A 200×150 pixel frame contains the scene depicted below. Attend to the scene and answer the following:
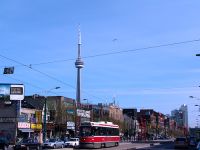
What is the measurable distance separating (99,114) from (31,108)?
46.2 meters

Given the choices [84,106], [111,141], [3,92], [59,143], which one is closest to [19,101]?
[3,92]

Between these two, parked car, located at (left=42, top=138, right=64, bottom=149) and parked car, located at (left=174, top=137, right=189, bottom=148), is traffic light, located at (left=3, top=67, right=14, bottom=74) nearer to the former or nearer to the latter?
parked car, located at (left=42, top=138, right=64, bottom=149)

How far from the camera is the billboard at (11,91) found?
312 feet

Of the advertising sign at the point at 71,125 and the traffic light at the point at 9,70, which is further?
the advertising sign at the point at 71,125

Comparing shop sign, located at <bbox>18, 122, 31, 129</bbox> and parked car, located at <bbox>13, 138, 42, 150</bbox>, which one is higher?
shop sign, located at <bbox>18, 122, 31, 129</bbox>

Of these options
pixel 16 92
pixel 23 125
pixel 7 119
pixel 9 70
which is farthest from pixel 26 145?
pixel 16 92

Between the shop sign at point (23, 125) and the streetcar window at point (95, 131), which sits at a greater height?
the shop sign at point (23, 125)

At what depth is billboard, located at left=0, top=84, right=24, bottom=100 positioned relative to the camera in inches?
3748

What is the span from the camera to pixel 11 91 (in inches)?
3792

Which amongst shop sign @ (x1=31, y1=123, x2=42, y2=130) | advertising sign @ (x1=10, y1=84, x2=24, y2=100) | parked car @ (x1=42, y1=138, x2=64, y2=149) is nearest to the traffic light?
parked car @ (x1=42, y1=138, x2=64, y2=149)

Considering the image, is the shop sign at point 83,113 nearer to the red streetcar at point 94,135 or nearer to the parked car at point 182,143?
the parked car at point 182,143

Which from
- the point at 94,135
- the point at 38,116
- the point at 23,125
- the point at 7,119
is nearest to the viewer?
the point at 94,135

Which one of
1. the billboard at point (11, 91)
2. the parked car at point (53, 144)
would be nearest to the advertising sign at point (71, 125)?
the billboard at point (11, 91)

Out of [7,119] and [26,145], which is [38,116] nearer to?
[7,119]
